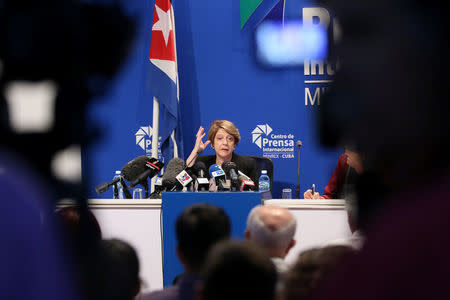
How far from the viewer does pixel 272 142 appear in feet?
15.4

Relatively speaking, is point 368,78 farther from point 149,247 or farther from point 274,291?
point 149,247

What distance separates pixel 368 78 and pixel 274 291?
15cm

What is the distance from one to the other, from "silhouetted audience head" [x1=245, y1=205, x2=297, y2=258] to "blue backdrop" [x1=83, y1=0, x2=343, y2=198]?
10.2 ft

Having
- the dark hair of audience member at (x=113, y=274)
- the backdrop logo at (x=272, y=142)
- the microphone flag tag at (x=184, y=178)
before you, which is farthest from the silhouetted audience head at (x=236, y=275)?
the backdrop logo at (x=272, y=142)

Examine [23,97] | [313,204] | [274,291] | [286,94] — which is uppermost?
[286,94]

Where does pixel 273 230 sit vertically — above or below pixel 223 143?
below

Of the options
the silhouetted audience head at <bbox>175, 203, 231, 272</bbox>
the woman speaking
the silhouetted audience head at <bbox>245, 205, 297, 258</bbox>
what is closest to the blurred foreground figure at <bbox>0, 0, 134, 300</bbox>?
the silhouetted audience head at <bbox>175, 203, 231, 272</bbox>

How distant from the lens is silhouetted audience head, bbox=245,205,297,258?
1533mm

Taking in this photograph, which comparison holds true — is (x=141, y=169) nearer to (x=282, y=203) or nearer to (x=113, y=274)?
(x=282, y=203)

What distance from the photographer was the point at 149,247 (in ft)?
7.93

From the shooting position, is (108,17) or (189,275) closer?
(108,17)

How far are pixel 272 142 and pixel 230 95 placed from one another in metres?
0.67

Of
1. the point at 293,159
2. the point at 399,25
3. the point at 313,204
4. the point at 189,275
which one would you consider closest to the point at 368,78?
the point at 399,25

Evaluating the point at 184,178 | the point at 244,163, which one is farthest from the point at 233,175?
the point at 244,163
